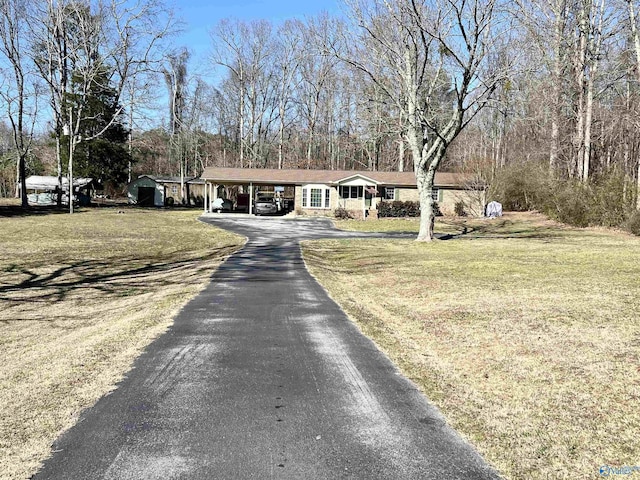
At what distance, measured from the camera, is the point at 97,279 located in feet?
41.2

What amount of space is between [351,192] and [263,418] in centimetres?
3528

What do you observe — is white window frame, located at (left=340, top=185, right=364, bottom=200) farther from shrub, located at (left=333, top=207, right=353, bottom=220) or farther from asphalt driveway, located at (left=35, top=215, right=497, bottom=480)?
asphalt driveway, located at (left=35, top=215, right=497, bottom=480)

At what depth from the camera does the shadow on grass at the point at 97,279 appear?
1059 cm

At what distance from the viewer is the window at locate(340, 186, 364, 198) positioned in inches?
1515

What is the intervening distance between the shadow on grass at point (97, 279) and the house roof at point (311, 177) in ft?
75.7

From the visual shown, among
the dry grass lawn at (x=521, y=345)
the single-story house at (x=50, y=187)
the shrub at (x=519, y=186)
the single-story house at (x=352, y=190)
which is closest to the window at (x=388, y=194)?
the single-story house at (x=352, y=190)

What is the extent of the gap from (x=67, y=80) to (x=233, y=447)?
49.1m

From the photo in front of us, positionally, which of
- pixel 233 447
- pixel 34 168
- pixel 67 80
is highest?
pixel 67 80

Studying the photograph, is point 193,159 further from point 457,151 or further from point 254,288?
point 254,288

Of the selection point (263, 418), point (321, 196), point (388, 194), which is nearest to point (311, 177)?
point (321, 196)

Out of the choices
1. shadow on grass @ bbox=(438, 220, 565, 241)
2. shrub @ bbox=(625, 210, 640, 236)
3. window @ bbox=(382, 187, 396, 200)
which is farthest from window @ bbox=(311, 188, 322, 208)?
shrub @ bbox=(625, 210, 640, 236)

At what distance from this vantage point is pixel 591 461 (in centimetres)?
320

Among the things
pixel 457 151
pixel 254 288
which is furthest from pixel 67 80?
pixel 254 288

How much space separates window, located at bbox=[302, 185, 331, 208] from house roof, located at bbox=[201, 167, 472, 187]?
1.94 feet
